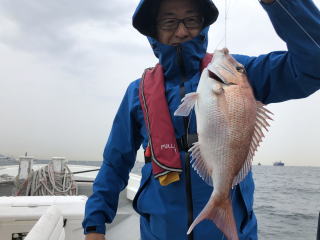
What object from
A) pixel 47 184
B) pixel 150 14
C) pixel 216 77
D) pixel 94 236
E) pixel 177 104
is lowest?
pixel 47 184

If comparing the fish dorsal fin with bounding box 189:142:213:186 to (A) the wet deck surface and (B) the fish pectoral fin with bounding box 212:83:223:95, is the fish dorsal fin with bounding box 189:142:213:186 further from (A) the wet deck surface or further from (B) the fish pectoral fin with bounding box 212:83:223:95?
(A) the wet deck surface

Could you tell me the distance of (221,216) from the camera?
5.48 feet

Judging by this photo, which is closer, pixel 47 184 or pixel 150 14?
pixel 150 14

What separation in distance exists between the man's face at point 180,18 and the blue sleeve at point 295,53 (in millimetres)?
621

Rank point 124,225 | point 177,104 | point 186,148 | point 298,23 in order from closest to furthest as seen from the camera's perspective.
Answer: point 298,23 → point 186,148 → point 177,104 → point 124,225

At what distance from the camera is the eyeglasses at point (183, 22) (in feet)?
7.77

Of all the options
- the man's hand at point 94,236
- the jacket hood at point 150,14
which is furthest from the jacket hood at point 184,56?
the man's hand at point 94,236

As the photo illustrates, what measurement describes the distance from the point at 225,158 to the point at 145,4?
140 cm

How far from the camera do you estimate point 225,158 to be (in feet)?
5.65

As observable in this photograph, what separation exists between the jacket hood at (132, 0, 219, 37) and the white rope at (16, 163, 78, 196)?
12.5ft

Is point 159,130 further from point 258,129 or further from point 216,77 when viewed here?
point 258,129

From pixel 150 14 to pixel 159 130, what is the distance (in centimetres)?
100

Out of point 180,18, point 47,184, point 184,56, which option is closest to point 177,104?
point 184,56

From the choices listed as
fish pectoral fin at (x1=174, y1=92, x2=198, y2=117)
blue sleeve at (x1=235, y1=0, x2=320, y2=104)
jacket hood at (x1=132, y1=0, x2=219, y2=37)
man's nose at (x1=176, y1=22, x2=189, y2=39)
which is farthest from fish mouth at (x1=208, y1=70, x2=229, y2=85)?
jacket hood at (x1=132, y1=0, x2=219, y2=37)
